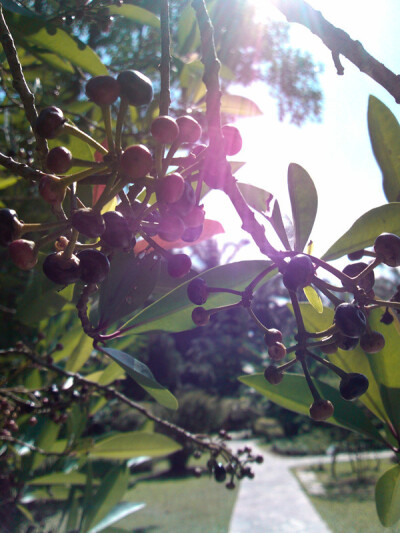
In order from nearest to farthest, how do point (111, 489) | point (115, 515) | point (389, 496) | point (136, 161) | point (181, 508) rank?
point (136, 161), point (389, 496), point (111, 489), point (115, 515), point (181, 508)

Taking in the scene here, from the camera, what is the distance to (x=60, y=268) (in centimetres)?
50

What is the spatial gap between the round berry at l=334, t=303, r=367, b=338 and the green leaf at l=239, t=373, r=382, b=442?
362mm

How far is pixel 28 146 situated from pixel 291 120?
7.08 meters

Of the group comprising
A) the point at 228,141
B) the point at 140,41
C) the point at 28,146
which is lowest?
the point at 228,141

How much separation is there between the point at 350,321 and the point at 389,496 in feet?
1.60

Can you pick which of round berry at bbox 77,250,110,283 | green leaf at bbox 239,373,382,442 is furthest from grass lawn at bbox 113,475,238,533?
round berry at bbox 77,250,110,283

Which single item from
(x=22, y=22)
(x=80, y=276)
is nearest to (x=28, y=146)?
(x=22, y=22)

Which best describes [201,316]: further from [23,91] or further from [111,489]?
[111,489]

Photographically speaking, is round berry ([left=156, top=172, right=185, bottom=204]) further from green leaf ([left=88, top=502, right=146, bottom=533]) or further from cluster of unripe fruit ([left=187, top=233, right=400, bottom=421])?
green leaf ([left=88, top=502, right=146, bottom=533])

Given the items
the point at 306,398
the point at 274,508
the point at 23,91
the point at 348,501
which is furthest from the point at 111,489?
the point at 348,501

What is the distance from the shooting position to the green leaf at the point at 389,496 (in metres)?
0.77

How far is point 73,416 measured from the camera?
196 centimetres

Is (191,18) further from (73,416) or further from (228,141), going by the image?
(73,416)

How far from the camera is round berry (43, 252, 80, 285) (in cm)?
50
